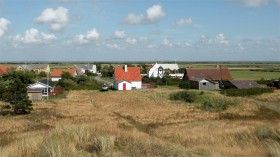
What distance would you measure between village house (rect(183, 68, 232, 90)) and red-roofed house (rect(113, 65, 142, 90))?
8627 mm

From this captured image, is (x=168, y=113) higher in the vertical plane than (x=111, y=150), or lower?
lower

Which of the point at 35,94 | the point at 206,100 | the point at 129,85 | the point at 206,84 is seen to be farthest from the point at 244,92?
the point at 35,94

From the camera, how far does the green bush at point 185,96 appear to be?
39609 millimetres

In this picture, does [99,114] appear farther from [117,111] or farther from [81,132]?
[81,132]

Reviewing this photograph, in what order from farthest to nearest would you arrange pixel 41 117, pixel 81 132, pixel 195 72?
pixel 195 72 → pixel 41 117 → pixel 81 132

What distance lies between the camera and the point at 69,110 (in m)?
32.5

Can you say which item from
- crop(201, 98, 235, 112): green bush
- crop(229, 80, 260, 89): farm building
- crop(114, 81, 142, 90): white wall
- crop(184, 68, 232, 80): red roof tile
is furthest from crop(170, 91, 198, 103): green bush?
crop(184, 68, 232, 80): red roof tile

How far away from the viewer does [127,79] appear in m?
54.5

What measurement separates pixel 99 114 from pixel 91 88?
89.3ft

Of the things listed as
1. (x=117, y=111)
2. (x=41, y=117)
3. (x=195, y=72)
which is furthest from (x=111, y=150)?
(x=195, y=72)

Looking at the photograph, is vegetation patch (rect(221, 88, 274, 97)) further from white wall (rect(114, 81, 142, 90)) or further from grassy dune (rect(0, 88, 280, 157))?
white wall (rect(114, 81, 142, 90))

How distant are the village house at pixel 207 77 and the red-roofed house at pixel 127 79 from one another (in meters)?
8.63

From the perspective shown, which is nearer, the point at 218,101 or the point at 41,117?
the point at 41,117

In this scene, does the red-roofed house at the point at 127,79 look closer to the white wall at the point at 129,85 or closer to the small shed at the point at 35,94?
the white wall at the point at 129,85
